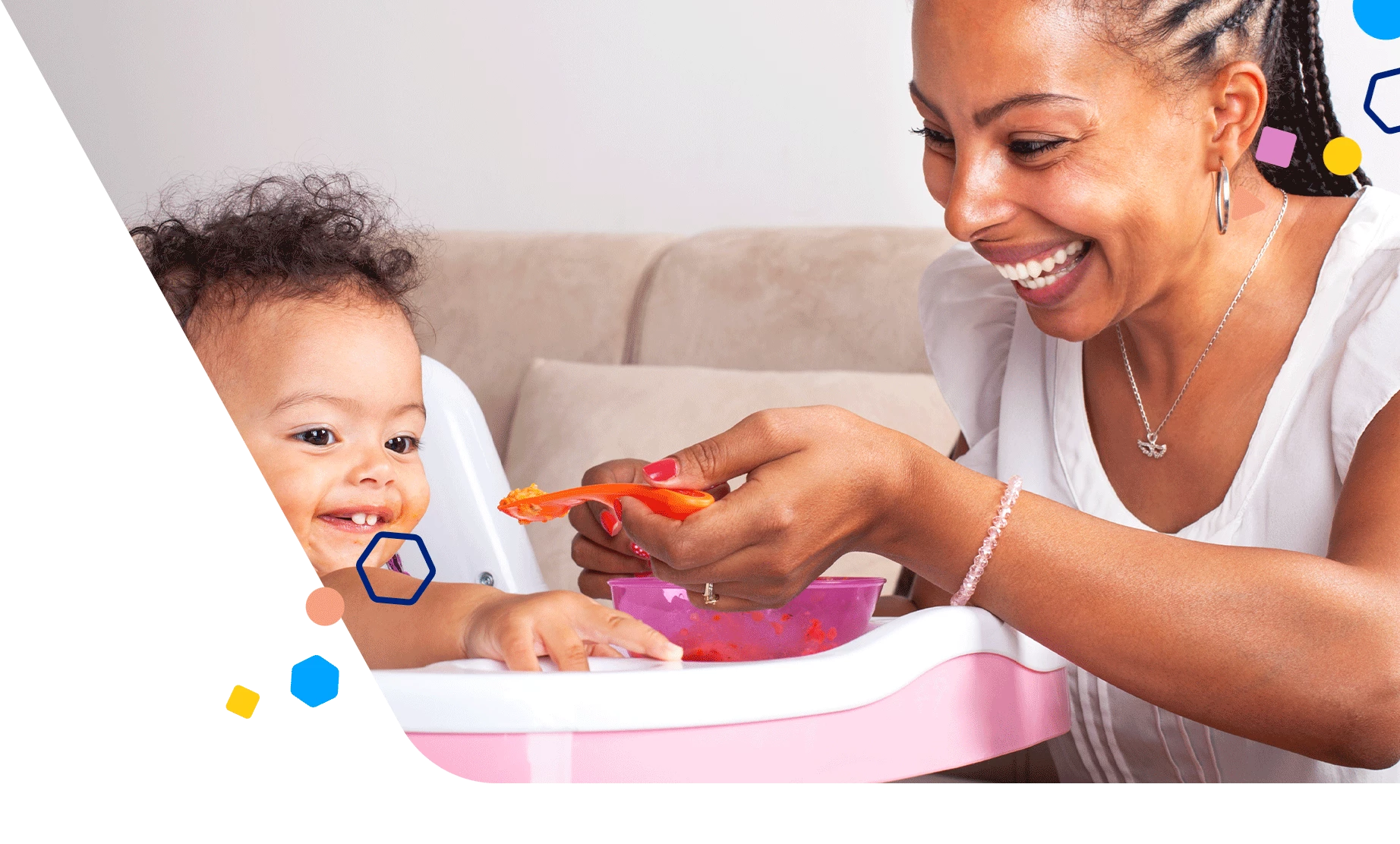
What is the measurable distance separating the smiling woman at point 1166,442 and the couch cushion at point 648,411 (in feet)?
0.44

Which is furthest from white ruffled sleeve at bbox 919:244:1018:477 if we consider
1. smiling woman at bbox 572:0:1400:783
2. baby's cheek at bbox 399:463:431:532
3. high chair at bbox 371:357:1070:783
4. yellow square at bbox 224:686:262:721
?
yellow square at bbox 224:686:262:721

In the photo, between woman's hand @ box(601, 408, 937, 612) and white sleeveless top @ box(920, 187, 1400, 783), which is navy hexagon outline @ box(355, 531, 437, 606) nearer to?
woman's hand @ box(601, 408, 937, 612)

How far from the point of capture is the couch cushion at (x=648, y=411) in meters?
0.66

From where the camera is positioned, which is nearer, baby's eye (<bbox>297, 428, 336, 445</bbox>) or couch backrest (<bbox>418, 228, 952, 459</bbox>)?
baby's eye (<bbox>297, 428, 336, 445</bbox>)

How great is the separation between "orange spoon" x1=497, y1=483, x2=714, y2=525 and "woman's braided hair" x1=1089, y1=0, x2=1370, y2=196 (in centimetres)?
22

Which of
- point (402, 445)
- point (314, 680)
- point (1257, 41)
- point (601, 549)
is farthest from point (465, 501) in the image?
point (1257, 41)

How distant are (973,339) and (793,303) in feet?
0.75

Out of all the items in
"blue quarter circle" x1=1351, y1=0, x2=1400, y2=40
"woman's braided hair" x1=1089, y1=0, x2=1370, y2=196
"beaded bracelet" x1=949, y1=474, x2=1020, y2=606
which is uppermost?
"woman's braided hair" x1=1089, y1=0, x2=1370, y2=196

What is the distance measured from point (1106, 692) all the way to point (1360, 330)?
7.1 inches

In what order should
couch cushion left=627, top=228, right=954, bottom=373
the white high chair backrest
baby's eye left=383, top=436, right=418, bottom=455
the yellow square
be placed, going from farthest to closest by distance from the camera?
couch cushion left=627, top=228, right=954, bottom=373, the white high chair backrest, baby's eye left=383, top=436, right=418, bottom=455, the yellow square

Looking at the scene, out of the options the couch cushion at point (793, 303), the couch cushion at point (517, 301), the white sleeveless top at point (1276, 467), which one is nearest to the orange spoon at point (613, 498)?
the couch cushion at point (517, 301)

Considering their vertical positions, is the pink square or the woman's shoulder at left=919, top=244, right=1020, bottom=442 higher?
the woman's shoulder at left=919, top=244, right=1020, bottom=442

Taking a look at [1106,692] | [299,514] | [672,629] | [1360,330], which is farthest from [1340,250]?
[299,514]

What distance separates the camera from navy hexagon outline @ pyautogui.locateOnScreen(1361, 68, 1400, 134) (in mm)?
391
